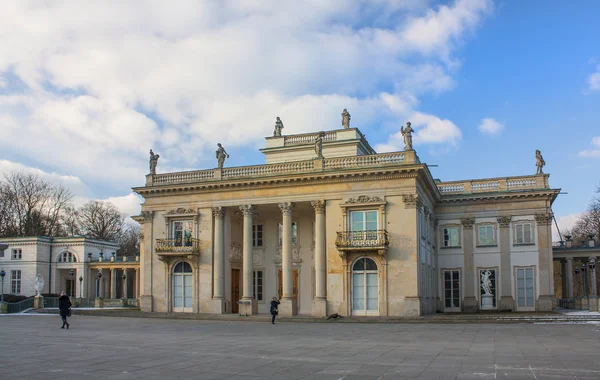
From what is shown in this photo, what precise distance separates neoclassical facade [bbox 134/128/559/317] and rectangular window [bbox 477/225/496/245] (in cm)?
7

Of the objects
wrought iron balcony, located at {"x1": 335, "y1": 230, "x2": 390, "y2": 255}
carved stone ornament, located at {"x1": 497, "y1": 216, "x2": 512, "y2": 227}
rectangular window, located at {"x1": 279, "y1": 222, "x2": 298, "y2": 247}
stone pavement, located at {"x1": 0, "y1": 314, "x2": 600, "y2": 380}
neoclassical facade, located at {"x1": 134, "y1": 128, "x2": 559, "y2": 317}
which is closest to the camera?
stone pavement, located at {"x1": 0, "y1": 314, "x2": 600, "y2": 380}

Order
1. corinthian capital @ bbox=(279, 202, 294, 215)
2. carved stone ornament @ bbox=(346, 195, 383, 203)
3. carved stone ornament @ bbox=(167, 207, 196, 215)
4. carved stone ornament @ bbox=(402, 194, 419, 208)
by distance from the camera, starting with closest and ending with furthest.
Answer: carved stone ornament @ bbox=(402, 194, 419, 208) < carved stone ornament @ bbox=(346, 195, 383, 203) < corinthian capital @ bbox=(279, 202, 294, 215) < carved stone ornament @ bbox=(167, 207, 196, 215)

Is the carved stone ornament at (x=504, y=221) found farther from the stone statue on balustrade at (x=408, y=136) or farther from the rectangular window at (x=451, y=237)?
the stone statue on balustrade at (x=408, y=136)


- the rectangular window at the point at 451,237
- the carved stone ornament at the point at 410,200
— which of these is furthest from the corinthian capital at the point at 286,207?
the rectangular window at the point at 451,237

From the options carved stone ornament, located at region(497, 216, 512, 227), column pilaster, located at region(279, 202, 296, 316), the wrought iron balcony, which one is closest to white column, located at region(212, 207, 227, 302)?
column pilaster, located at region(279, 202, 296, 316)

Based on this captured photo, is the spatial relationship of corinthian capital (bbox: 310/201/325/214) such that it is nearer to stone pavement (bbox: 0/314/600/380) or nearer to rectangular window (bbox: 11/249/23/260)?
stone pavement (bbox: 0/314/600/380)

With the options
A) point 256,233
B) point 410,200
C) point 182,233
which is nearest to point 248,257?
point 256,233

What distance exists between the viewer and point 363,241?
112ft

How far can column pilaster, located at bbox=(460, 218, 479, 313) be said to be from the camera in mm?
41987

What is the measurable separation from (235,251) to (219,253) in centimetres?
225

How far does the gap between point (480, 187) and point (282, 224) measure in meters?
14.7

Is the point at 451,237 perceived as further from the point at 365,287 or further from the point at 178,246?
the point at 178,246

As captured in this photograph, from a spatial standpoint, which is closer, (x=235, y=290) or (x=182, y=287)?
(x=182, y=287)

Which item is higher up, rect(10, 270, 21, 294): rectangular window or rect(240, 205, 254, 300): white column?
rect(240, 205, 254, 300): white column
